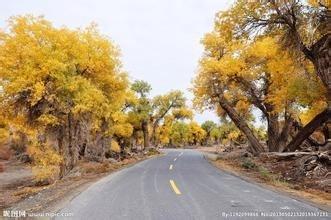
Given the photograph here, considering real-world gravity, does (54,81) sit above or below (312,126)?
above

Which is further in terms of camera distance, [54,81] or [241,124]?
[241,124]

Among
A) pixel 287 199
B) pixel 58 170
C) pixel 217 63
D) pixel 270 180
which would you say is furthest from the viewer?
pixel 217 63

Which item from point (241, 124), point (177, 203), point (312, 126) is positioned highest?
point (241, 124)

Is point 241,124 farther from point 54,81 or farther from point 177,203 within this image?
point 177,203

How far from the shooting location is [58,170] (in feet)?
75.9

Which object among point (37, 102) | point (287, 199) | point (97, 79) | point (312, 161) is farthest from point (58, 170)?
point (287, 199)

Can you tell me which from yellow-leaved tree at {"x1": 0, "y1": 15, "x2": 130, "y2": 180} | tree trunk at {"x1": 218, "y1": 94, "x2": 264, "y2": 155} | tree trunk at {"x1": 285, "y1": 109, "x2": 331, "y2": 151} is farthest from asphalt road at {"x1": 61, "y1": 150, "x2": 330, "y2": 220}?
tree trunk at {"x1": 218, "y1": 94, "x2": 264, "y2": 155}

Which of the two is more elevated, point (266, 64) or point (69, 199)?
point (266, 64)

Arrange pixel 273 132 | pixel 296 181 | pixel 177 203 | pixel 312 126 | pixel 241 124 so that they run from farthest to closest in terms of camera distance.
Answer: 1. pixel 273 132
2. pixel 241 124
3. pixel 312 126
4. pixel 296 181
5. pixel 177 203

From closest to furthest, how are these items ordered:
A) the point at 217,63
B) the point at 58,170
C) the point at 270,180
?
1. the point at 270,180
2. the point at 58,170
3. the point at 217,63

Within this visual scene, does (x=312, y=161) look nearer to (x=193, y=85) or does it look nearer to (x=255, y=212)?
(x=255, y=212)

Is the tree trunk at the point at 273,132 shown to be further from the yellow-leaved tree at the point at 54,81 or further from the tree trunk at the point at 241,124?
the yellow-leaved tree at the point at 54,81

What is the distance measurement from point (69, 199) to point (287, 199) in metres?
6.23

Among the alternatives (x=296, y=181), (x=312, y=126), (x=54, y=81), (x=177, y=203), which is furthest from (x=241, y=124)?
(x=177, y=203)
